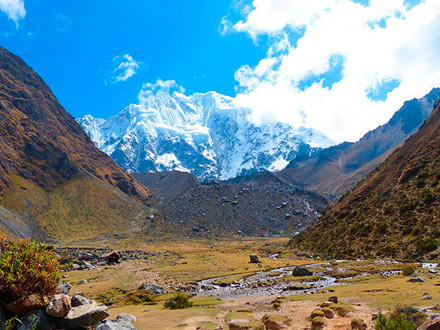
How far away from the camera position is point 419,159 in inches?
3452

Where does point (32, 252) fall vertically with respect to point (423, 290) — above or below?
above

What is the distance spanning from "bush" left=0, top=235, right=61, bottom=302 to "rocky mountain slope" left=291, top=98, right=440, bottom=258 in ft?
198

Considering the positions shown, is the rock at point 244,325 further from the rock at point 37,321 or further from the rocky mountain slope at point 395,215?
the rocky mountain slope at point 395,215

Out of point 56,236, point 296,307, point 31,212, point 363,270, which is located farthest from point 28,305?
point 31,212

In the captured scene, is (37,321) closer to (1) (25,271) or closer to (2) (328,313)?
(1) (25,271)

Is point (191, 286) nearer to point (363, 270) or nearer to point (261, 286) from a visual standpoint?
point (261, 286)

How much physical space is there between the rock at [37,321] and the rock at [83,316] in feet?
1.68

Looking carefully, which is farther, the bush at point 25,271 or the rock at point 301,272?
the rock at point 301,272

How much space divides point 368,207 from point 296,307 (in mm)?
66617

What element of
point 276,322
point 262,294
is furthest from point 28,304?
point 262,294

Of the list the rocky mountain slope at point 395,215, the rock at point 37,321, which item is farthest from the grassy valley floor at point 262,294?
the rocky mountain slope at point 395,215

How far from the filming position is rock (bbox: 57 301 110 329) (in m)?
17.5

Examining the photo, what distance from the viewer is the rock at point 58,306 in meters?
16.8

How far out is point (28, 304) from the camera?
54.0 feet
